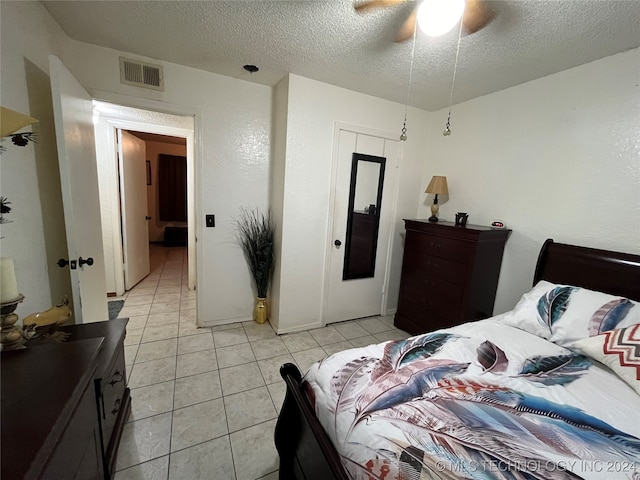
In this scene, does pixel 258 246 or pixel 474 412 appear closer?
pixel 474 412

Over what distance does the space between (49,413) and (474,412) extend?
4.08 ft

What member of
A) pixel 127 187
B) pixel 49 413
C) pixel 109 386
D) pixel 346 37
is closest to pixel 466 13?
pixel 346 37

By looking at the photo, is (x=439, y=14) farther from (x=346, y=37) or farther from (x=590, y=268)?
(x=590, y=268)

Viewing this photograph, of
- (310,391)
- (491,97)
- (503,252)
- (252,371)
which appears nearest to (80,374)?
(310,391)

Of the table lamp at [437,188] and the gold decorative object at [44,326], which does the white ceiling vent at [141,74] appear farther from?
the table lamp at [437,188]

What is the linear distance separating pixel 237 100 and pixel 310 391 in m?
2.48

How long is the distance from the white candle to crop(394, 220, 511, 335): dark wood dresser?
8.60ft

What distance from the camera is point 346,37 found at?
1.70m

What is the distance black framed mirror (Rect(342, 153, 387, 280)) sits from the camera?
2.76m

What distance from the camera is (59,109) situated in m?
1.47

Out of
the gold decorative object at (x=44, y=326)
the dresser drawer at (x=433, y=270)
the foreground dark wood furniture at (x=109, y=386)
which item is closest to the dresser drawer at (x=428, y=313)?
the dresser drawer at (x=433, y=270)

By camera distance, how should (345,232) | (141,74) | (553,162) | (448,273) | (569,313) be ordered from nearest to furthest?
(569,313) → (553,162) → (141,74) → (448,273) → (345,232)

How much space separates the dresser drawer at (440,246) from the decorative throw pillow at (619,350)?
0.94 metres

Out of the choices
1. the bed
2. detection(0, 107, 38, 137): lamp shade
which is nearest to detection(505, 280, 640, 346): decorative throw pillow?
the bed
